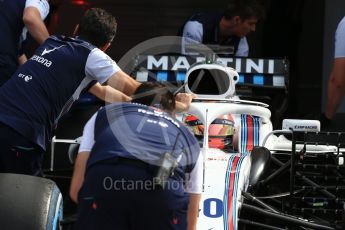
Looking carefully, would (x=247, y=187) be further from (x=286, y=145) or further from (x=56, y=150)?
(x=56, y=150)

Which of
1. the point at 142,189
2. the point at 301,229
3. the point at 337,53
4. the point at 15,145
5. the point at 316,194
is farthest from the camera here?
the point at 337,53

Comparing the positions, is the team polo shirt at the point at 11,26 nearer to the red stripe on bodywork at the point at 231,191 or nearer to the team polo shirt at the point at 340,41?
the red stripe on bodywork at the point at 231,191

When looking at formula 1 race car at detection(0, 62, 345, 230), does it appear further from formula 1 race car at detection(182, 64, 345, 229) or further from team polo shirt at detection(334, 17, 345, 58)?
team polo shirt at detection(334, 17, 345, 58)

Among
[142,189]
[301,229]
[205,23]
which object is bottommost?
[301,229]

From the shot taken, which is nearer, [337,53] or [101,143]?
[101,143]

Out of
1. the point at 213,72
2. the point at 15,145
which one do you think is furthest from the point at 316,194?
the point at 15,145

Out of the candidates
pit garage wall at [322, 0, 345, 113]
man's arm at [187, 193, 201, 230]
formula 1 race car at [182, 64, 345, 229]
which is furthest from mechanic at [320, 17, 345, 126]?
man's arm at [187, 193, 201, 230]

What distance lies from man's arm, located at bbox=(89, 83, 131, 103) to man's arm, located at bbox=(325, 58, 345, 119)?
101 inches

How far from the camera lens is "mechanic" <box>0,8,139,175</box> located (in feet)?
17.1

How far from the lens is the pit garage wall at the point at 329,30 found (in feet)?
33.3

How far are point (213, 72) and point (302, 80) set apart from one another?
457cm

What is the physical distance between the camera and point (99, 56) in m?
5.28

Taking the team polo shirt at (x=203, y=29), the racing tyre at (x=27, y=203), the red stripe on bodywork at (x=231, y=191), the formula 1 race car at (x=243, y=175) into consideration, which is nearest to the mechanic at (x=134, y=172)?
the racing tyre at (x=27, y=203)

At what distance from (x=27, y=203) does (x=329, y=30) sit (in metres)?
6.32
